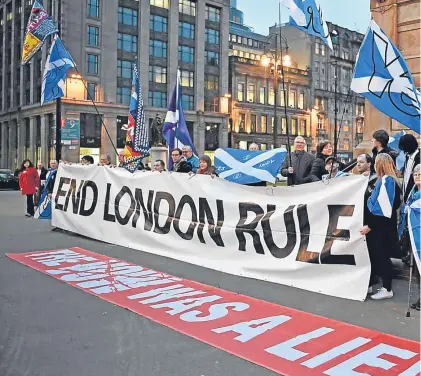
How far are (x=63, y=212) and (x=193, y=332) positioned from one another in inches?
300

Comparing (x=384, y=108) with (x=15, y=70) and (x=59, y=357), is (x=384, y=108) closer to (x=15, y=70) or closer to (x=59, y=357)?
(x=59, y=357)

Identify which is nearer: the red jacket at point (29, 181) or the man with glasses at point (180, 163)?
the man with glasses at point (180, 163)

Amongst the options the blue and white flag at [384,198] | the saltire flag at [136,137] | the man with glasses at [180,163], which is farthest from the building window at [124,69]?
the blue and white flag at [384,198]

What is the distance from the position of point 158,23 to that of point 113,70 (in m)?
9.52

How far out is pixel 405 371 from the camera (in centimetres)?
399

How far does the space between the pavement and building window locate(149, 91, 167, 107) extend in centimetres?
5366

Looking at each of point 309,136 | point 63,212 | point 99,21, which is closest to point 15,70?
point 99,21

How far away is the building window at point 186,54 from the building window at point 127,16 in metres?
6.91

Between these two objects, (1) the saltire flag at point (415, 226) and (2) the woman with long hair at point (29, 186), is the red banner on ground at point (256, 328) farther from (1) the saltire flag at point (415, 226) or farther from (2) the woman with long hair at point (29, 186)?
(2) the woman with long hair at point (29, 186)

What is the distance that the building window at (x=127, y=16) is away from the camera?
5884 centimetres

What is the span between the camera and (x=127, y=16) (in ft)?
195

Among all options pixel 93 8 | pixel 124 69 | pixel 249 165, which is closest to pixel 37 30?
pixel 249 165

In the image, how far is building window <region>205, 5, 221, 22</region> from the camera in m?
66.9

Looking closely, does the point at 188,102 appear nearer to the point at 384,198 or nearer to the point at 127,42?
the point at 127,42
